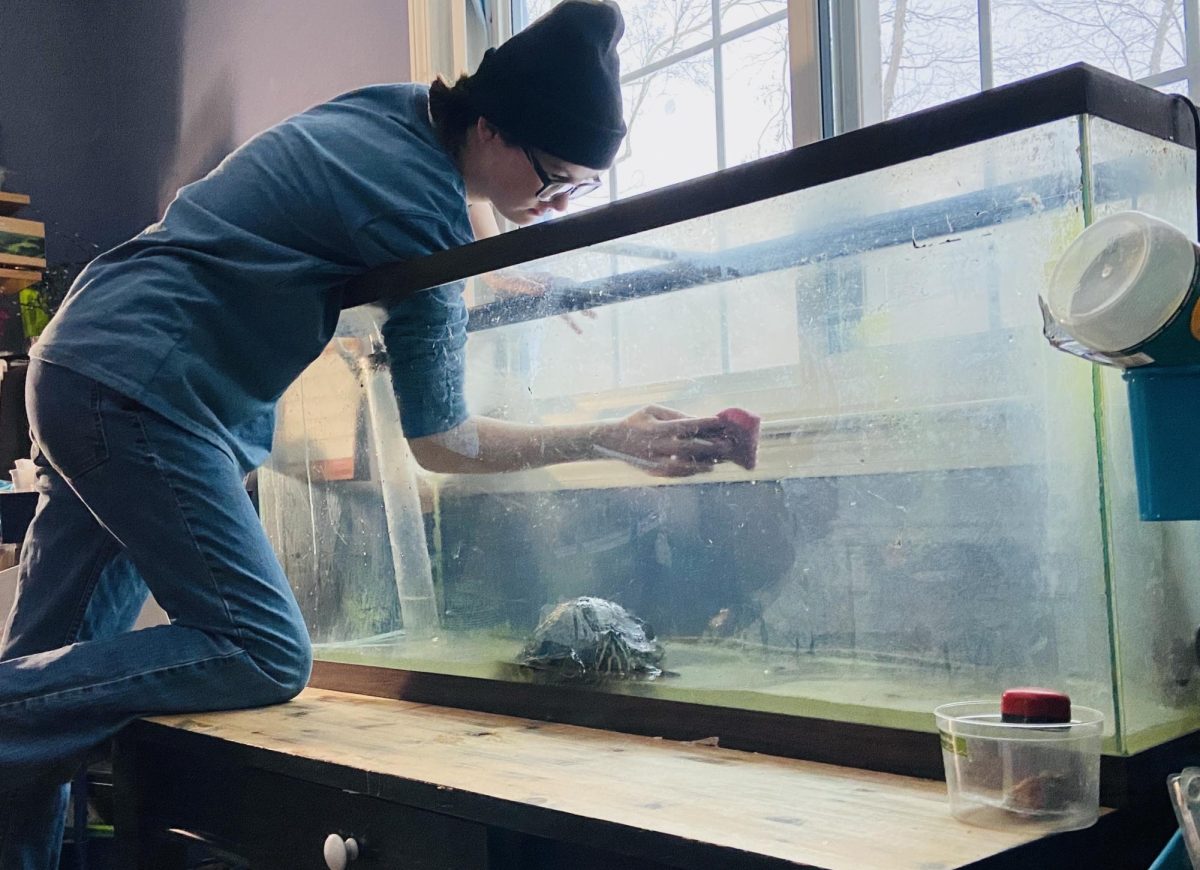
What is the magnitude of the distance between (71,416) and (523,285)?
1.73ft

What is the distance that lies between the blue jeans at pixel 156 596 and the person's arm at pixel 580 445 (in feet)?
0.80

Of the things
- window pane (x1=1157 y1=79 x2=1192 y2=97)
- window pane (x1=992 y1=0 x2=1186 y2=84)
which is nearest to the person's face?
window pane (x1=992 y1=0 x2=1186 y2=84)

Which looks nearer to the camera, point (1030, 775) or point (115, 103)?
point (1030, 775)

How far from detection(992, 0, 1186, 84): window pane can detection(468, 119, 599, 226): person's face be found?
0.56 meters

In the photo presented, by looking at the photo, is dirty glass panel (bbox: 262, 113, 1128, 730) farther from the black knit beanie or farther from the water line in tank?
the black knit beanie

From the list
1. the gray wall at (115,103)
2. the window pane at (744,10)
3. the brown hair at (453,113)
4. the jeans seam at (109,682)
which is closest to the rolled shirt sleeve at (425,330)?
the brown hair at (453,113)

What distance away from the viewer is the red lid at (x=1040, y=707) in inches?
32.6

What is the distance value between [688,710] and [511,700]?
0.87 ft

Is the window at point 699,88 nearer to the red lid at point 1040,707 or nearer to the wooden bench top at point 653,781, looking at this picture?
the wooden bench top at point 653,781

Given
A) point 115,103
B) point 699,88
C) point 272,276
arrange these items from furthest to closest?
point 115,103
point 699,88
point 272,276

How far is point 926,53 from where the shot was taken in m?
1.68

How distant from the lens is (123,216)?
134 inches

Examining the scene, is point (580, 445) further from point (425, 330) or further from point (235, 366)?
point (235, 366)

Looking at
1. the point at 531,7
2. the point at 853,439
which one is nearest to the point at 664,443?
the point at 853,439
